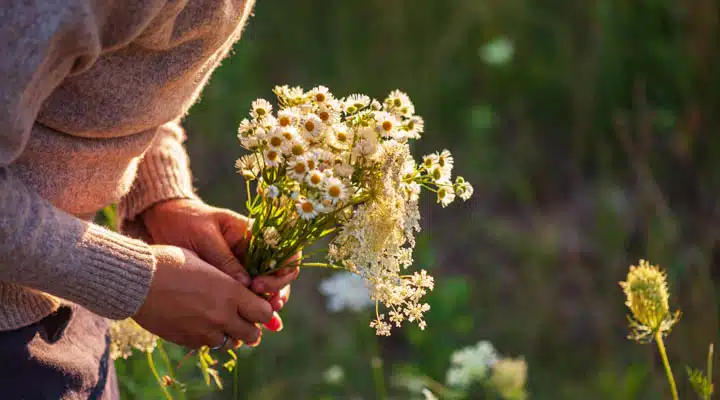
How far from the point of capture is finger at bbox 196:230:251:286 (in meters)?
1.14

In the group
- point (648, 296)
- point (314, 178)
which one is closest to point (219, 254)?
point (314, 178)

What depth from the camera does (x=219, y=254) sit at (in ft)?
3.81

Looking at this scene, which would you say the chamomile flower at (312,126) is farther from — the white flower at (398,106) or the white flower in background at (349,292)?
the white flower in background at (349,292)

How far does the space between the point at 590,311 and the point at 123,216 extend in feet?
5.31

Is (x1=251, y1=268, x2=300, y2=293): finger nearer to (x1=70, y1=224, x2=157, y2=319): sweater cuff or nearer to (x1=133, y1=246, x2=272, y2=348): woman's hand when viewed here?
(x1=133, y1=246, x2=272, y2=348): woman's hand

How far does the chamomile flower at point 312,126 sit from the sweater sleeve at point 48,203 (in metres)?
0.22

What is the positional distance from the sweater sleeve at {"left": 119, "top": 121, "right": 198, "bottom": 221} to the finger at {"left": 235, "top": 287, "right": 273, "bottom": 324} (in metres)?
0.24

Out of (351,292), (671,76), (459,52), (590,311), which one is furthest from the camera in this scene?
(459,52)

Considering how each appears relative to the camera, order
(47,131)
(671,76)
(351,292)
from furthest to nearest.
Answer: (671,76)
(351,292)
(47,131)

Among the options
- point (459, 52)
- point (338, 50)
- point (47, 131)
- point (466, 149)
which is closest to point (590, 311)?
point (466, 149)

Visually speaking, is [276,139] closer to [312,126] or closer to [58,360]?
[312,126]

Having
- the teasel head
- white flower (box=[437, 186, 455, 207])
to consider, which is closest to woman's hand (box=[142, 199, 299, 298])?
white flower (box=[437, 186, 455, 207])

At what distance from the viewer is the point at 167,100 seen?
1.08 m

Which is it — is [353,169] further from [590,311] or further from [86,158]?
[590,311]
